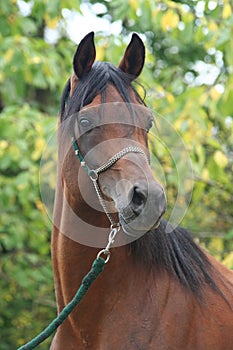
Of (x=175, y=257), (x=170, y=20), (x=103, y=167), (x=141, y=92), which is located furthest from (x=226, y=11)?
(x=103, y=167)

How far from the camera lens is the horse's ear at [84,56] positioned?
9.36 feet

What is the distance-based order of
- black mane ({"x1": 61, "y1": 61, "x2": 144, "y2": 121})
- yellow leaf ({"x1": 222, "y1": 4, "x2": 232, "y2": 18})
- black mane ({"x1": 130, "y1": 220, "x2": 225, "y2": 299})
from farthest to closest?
yellow leaf ({"x1": 222, "y1": 4, "x2": 232, "y2": 18}), black mane ({"x1": 130, "y1": 220, "x2": 225, "y2": 299}), black mane ({"x1": 61, "y1": 61, "x2": 144, "y2": 121})

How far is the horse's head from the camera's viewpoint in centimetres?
249

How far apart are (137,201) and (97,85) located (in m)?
0.57

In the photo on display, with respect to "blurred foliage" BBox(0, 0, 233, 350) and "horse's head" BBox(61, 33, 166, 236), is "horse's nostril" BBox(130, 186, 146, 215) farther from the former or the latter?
"blurred foliage" BBox(0, 0, 233, 350)

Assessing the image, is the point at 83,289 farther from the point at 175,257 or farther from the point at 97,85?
the point at 97,85

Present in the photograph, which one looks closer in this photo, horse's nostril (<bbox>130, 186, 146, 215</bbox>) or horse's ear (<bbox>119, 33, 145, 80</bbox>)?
horse's nostril (<bbox>130, 186, 146, 215</bbox>)

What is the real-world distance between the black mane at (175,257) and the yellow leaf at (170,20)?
238cm

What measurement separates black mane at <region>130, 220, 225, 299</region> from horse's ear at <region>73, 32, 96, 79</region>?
0.73 m

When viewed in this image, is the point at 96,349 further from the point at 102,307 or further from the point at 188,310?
the point at 188,310

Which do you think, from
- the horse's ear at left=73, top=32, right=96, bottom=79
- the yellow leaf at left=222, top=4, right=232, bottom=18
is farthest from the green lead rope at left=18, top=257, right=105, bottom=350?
the yellow leaf at left=222, top=4, right=232, bottom=18

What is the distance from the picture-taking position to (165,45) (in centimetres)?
884

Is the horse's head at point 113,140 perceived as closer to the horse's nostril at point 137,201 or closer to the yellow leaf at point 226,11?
the horse's nostril at point 137,201

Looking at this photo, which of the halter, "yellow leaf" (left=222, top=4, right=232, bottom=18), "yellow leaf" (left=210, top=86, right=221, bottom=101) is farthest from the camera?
"yellow leaf" (left=210, top=86, right=221, bottom=101)
